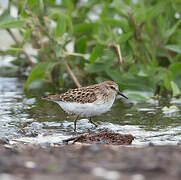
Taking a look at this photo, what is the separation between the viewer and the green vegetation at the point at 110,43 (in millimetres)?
11484

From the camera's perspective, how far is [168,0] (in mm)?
12547

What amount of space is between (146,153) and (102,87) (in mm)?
4381

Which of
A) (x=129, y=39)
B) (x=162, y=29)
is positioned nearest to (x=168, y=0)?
(x=162, y=29)

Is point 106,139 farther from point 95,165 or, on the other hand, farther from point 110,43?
point 110,43

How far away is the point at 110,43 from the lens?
39.2 feet

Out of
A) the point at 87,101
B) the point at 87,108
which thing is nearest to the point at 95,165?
the point at 87,108

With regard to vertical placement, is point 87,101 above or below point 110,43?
below

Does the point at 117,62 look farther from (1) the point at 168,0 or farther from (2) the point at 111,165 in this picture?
(2) the point at 111,165

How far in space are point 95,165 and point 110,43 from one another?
7.15 m

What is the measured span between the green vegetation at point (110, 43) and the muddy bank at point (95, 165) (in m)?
5.73

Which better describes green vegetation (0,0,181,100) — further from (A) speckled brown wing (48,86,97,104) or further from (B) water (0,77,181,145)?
(A) speckled brown wing (48,86,97,104)

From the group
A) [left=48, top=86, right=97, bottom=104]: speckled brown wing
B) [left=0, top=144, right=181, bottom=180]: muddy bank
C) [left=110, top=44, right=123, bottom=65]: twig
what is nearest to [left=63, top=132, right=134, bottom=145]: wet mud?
[left=48, top=86, right=97, bottom=104]: speckled brown wing

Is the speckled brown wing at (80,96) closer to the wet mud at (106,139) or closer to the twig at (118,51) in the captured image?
the wet mud at (106,139)

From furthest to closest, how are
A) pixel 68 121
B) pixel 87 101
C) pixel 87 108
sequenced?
1. pixel 68 121
2. pixel 87 101
3. pixel 87 108
